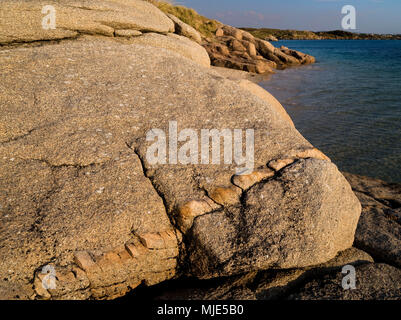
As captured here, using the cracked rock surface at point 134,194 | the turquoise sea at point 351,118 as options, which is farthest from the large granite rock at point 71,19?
the turquoise sea at point 351,118

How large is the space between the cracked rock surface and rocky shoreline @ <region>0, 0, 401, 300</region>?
0.04ft

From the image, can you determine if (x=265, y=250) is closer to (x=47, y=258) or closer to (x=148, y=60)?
(x=47, y=258)

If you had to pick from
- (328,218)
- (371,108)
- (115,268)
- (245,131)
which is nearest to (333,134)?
(371,108)

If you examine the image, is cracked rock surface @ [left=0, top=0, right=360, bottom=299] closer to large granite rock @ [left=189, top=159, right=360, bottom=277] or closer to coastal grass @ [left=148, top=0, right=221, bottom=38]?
large granite rock @ [left=189, top=159, right=360, bottom=277]

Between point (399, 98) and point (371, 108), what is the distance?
3.16m

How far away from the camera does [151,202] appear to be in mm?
3078

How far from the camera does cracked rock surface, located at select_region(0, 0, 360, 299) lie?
2.63 metres

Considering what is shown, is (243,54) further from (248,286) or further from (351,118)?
(248,286)

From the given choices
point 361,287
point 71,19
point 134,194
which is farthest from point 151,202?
point 71,19

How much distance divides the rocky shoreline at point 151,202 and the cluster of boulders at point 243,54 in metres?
17.0

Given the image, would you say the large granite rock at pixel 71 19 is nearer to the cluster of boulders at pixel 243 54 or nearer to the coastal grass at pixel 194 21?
the cluster of boulders at pixel 243 54

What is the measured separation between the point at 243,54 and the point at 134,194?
2282 cm

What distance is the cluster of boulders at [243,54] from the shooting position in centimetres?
2073

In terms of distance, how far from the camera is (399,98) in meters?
13.8
